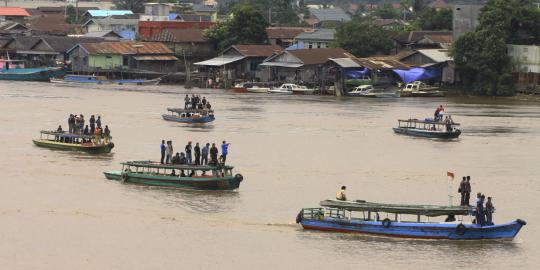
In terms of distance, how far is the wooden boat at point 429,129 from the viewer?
37094 mm

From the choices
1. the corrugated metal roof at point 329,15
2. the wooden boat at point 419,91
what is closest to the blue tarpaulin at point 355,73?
the wooden boat at point 419,91

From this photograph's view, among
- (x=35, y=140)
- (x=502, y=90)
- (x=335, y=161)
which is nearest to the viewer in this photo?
(x=335, y=161)

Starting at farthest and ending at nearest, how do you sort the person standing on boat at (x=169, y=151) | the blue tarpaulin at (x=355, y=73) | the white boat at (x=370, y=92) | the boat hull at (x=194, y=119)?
the blue tarpaulin at (x=355, y=73) → the white boat at (x=370, y=92) → the boat hull at (x=194, y=119) → the person standing on boat at (x=169, y=151)

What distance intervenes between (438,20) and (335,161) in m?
41.3

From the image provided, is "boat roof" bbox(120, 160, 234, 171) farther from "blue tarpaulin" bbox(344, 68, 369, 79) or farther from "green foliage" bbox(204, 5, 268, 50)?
"green foliage" bbox(204, 5, 268, 50)

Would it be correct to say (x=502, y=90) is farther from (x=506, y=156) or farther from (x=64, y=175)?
(x=64, y=175)

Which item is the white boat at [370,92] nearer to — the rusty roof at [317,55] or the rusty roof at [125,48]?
the rusty roof at [317,55]

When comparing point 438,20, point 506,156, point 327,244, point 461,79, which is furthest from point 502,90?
point 327,244

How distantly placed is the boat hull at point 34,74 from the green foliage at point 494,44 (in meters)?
24.9

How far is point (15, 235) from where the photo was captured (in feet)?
71.2

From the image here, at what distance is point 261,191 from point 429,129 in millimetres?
13457

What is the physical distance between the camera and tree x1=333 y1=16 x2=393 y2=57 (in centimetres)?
6338

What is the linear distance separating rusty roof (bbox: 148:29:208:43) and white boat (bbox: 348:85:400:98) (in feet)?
52.2

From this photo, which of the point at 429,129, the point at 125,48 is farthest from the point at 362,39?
the point at 429,129
